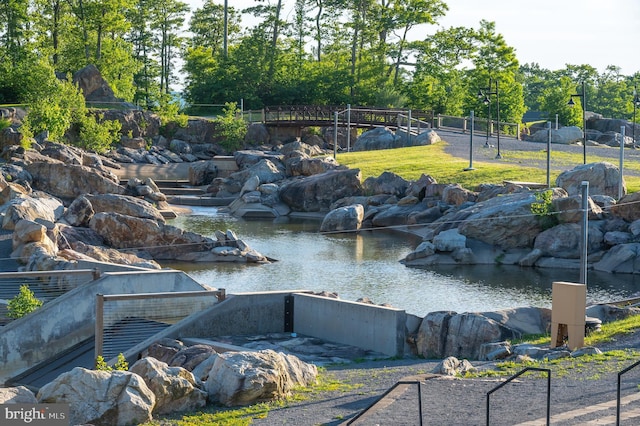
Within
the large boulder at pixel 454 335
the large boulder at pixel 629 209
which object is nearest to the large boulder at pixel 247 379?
the large boulder at pixel 454 335

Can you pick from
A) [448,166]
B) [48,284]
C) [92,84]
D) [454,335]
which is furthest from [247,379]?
[92,84]

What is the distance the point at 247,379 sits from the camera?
13.2m

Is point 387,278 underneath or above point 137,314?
underneath

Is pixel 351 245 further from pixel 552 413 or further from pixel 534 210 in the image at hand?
pixel 552 413

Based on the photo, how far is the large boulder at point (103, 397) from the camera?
12250 mm

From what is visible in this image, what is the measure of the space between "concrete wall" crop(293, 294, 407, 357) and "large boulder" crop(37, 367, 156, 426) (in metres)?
7.44

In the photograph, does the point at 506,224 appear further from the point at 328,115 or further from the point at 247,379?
the point at 328,115

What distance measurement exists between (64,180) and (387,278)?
20.1 meters

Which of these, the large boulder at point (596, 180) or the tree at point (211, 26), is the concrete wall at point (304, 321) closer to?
the large boulder at point (596, 180)

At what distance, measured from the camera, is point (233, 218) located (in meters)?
48.5

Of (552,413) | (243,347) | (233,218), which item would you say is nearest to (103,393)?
(552,413)

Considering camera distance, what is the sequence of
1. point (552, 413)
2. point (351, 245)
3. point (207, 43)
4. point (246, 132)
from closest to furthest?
point (552, 413) → point (351, 245) → point (246, 132) → point (207, 43)

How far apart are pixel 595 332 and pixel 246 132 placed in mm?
51064

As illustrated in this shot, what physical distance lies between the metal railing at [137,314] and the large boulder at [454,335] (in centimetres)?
427
